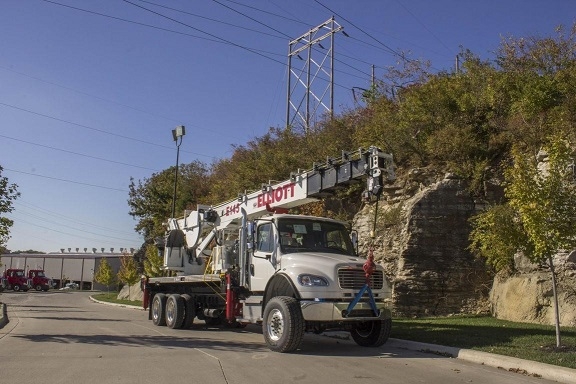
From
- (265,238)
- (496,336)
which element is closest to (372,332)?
(496,336)

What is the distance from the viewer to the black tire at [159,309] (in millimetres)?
16891

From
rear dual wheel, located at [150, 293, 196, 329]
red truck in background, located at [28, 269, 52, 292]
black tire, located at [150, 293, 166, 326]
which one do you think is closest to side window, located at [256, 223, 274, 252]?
rear dual wheel, located at [150, 293, 196, 329]

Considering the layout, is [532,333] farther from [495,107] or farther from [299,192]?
[495,107]

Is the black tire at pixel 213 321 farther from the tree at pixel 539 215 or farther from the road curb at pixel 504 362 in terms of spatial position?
the tree at pixel 539 215

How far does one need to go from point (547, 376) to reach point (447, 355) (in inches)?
94.8

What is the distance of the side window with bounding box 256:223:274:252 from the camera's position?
12.0 m

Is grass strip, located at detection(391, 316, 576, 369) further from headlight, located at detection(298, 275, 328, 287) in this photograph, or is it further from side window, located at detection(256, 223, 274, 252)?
side window, located at detection(256, 223, 274, 252)

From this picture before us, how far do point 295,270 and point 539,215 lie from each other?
465 centimetres

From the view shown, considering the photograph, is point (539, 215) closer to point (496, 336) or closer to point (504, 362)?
point (504, 362)

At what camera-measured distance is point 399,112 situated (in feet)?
71.9

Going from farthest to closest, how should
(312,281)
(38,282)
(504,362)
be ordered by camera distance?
(38,282) → (312,281) → (504,362)

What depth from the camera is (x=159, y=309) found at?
1702 centimetres

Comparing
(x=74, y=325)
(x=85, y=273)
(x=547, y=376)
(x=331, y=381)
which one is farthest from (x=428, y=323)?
(x=85, y=273)

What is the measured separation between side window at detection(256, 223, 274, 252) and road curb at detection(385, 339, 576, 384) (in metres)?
3.59
